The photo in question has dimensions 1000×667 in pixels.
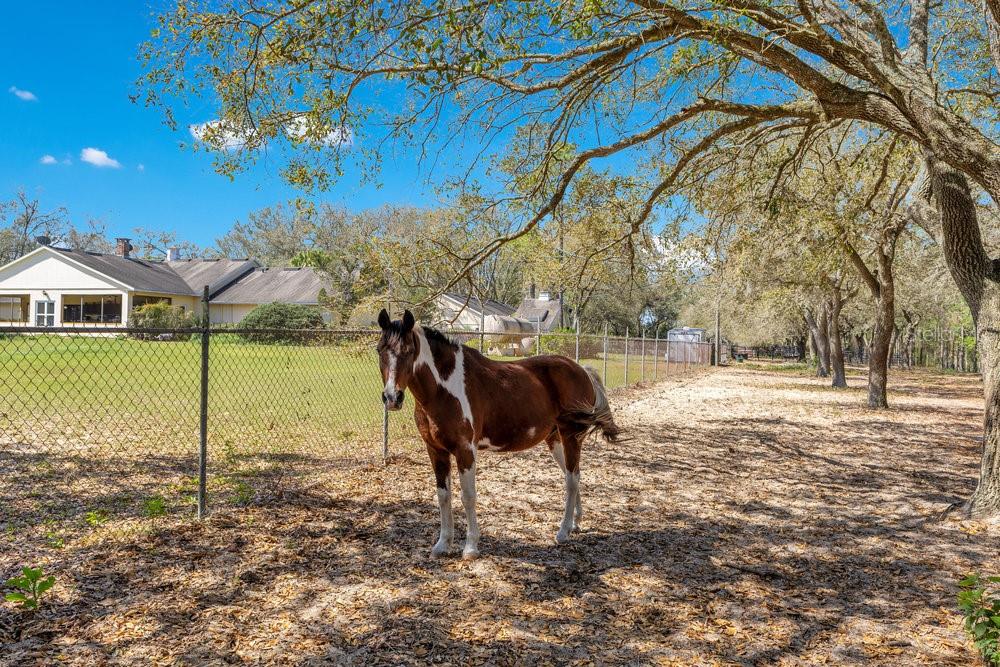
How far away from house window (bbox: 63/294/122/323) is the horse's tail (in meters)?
36.1

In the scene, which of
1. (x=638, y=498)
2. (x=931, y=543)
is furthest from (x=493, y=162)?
(x=931, y=543)

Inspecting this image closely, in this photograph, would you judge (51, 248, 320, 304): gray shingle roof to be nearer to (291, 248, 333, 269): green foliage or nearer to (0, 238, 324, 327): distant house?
(0, 238, 324, 327): distant house

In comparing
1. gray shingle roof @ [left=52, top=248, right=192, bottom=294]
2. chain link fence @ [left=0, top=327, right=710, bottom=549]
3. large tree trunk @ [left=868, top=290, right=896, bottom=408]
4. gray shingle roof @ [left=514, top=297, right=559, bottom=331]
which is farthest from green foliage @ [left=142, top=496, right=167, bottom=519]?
gray shingle roof @ [left=514, top=297, right=559, bottom=331]

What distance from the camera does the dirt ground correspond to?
3178mm

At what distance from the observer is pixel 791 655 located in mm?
3174

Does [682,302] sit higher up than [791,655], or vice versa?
[682,302]

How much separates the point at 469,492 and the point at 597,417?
138cm

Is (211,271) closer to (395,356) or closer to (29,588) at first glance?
(29,588)

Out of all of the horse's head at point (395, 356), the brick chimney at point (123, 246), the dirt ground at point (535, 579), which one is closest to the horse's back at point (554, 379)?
the horse's head at point (395, 356)

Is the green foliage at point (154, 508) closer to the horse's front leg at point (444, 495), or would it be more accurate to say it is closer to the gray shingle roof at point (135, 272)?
the horse's front leg at point (444, 495)

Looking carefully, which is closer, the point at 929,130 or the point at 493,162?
the point at 929,130

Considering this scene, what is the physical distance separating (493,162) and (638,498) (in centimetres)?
451

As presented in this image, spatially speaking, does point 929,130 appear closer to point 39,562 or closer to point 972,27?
point 972,27

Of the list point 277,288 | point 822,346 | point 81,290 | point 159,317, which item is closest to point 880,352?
point 822,346
